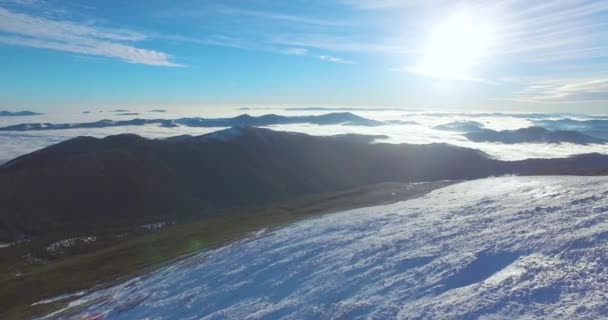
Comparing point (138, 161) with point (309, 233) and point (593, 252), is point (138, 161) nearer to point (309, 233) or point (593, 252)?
point (309, 233)

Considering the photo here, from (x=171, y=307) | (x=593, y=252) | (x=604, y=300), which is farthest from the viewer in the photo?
(x=171, y=307)

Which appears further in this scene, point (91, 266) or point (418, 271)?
point (91, 266)

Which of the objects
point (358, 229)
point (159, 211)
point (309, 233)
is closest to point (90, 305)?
point (309, 233)

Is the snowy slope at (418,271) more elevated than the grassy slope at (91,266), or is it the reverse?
the snowy slope at (418,271)

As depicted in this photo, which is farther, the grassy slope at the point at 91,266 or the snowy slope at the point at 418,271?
the grassy slope at the point at 91,266

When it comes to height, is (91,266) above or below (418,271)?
below

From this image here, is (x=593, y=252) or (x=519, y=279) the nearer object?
(x=519, y=279)

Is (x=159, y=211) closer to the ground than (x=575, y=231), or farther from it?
closer to the ground

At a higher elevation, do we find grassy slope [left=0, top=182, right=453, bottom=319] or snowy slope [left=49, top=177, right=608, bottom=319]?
snowy slope [left=49, top=177, right=608, bottom=319]
